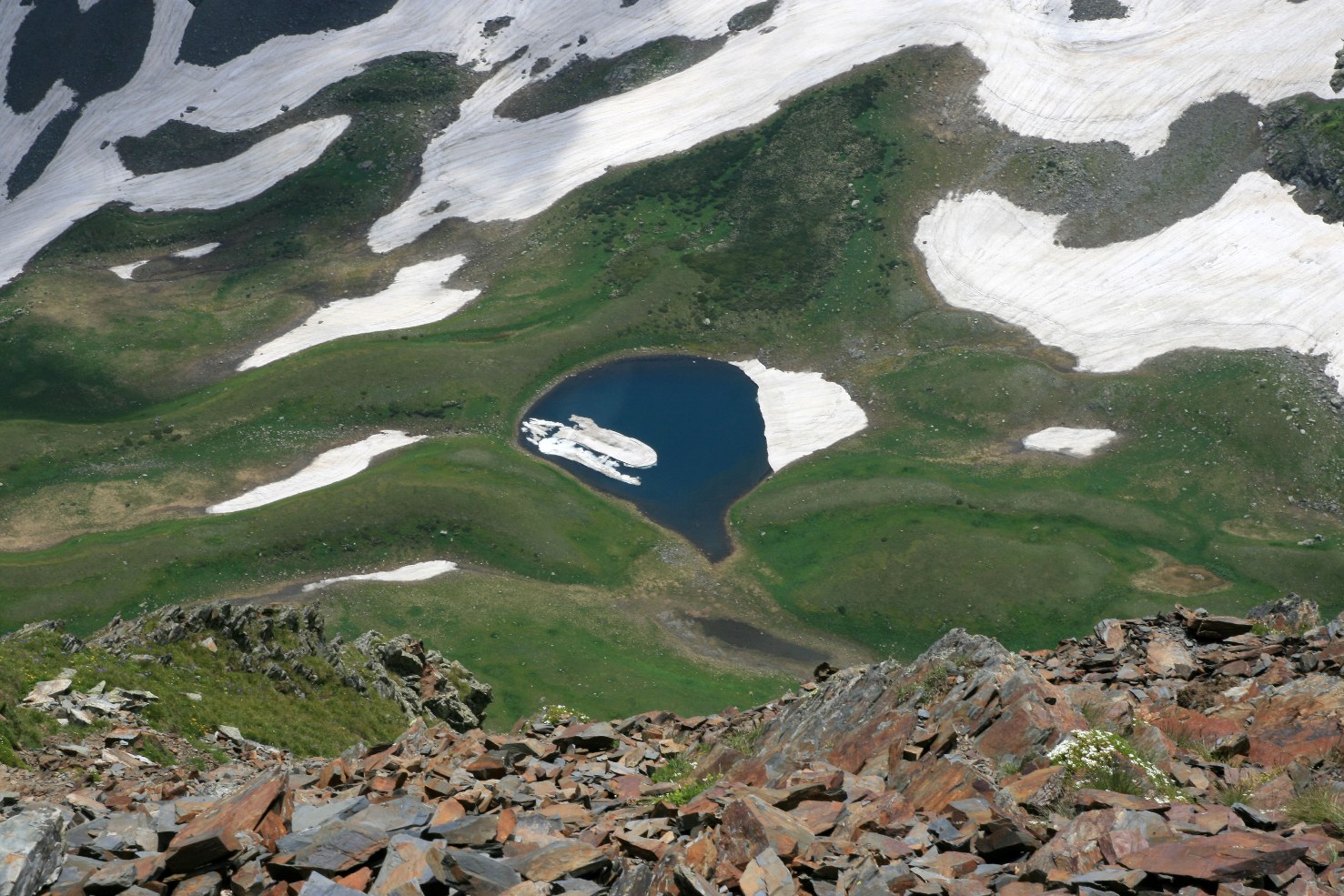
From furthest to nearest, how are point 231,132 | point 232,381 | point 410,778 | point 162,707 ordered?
point 231,132
point 232,381
point 162,707
point 410,778

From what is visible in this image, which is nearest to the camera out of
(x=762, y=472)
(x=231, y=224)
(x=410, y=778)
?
(x=410, y=778)

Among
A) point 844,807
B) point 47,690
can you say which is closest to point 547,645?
point 47,690

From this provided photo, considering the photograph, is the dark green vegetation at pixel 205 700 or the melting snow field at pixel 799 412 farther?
the melting snow field at pixel 799 412

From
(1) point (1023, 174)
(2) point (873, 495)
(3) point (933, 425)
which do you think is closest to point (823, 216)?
(1) point (1023, 174)

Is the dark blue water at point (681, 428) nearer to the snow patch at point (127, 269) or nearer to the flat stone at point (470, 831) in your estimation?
the snow patch at point (127, 269)

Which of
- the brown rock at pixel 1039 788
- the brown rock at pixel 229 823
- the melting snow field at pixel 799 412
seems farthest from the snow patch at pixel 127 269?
the brown rock at pixel 1039 788

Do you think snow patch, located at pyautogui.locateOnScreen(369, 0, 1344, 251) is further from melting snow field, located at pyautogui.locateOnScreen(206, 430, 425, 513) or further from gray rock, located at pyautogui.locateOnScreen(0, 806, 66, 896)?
gray rock, located at pyautogui.locateOnScreen(0, 806, 66, 896)

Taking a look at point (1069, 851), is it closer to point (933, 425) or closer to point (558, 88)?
point (933, 425)
